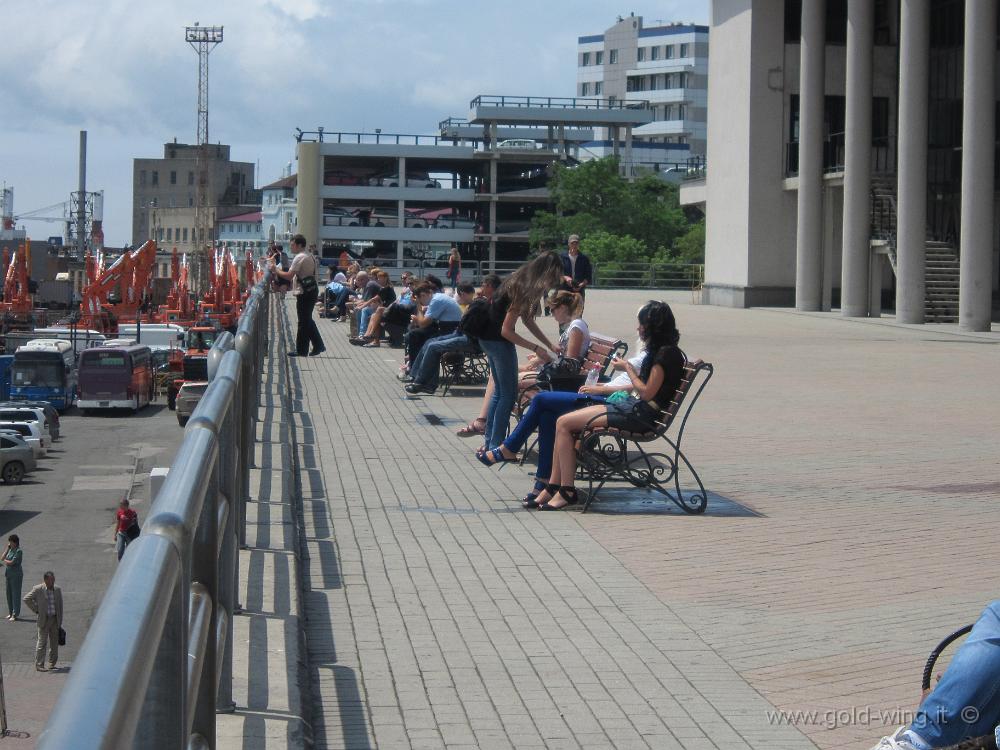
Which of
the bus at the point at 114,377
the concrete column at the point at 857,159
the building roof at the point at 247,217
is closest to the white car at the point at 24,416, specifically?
the bus at the point at 114,377

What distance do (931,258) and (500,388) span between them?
96.7 ft

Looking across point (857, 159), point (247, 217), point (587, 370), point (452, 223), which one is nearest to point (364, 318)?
point (587, 370)

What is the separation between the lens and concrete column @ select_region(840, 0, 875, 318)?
37500 millimetres

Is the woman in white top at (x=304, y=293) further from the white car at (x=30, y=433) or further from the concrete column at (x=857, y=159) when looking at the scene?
the white car at (x=30, y=433)

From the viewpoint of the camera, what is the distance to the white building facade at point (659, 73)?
498ft

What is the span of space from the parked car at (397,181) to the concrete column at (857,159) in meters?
84.4

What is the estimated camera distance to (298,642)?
5.56 meters

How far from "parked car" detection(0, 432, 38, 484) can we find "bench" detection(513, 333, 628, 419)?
2874 centimetres

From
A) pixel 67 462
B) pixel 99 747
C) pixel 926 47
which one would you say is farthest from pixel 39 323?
pixel 99 747

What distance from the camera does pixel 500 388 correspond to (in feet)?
37.7

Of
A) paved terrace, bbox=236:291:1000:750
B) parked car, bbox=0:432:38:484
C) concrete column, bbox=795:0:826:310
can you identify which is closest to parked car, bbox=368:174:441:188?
concrete column, bbox=795:0:826:310

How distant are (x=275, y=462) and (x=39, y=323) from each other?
95.9 metres

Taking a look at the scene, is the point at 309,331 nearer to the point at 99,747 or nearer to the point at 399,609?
the point at 399,609

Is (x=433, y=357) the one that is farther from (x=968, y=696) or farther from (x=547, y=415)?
(x=968, y=696)
